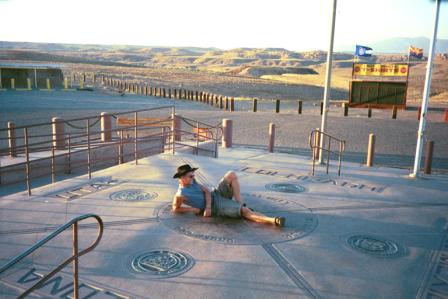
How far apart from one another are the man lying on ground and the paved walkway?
0.54ft

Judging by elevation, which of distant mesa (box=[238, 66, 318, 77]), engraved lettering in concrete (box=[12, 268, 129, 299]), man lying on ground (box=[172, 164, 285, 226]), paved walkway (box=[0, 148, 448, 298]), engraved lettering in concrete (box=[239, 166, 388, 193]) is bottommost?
engraved lettering in concrete (box=[12, 268, 129, 299])

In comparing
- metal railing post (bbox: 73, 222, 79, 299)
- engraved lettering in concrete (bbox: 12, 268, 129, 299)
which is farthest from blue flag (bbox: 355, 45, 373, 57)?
metal railing post (bbox: 73, 222, 79, 299)

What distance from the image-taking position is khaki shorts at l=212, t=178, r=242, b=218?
6641 millimetres

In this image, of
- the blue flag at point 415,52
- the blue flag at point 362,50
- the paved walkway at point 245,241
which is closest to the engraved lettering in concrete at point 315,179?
the paved walkway at point 245,241

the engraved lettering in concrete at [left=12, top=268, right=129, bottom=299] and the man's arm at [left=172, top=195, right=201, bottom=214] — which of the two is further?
the man's arm at [left=172, top=195, right=201, bottom=214]

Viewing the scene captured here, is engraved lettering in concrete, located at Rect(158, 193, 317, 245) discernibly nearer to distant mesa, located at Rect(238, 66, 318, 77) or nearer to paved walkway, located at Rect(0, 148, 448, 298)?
paved walkway, located at Rect(0, 148, 448, 298)

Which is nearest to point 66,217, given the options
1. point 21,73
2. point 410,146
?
point 410,146

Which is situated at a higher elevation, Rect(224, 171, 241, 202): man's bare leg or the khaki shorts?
Rect(224, 171, 241, 202): man's bare leg

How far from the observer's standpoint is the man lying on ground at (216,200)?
6.57 m

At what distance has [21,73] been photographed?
36.6 metres

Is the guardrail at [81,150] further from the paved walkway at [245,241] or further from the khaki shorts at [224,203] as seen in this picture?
the khaki shorts at [224,203]

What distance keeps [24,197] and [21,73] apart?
32851mm

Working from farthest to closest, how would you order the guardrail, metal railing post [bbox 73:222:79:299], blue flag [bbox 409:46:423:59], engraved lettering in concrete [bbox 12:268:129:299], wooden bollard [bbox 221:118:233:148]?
blue flag [bbox 409:46:423:59] → wooden bollard [bbox 221:118:233:148] → the guardrail → engraved lettering in concrete [bbox 12:268:129:299] → metal railing post [bbox 73:222:79:299]

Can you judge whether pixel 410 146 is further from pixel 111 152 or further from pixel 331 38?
pixel 111 152
